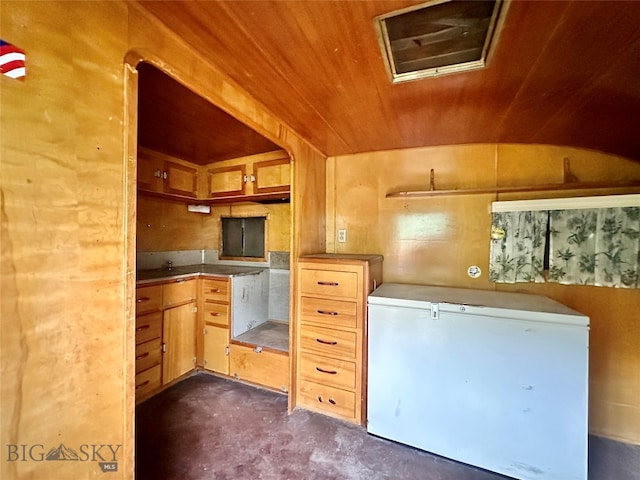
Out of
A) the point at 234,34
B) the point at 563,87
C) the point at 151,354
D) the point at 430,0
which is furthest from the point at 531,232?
the point at 151,354

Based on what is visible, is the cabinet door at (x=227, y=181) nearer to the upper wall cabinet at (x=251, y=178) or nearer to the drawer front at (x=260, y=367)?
the upper wall cabinet at (x=251, y=178)

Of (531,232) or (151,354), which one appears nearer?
(531,232)

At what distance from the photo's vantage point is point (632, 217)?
1.59 m

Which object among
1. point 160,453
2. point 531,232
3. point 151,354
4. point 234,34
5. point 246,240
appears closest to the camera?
point 234,34

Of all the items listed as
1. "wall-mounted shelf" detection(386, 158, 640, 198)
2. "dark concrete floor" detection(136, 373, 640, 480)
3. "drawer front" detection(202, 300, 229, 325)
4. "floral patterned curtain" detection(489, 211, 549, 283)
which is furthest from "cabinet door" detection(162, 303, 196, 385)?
"floral patterned curtain" detection(489, 211, 549, 283)

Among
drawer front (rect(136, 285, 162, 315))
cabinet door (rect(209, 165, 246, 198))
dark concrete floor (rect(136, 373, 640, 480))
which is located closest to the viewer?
dark concrete floor (rect(136, 373, 640, 480))

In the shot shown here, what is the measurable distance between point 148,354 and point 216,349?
54 cm

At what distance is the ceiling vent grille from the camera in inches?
34.8

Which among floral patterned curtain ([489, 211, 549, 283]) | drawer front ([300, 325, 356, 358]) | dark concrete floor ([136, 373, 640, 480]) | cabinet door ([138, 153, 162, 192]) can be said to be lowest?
dark concrete floor ([136, 373, 640, 480])

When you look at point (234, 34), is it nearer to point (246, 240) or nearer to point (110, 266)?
point (110, 266)

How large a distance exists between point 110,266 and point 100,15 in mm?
730

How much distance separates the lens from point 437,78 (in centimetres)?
124

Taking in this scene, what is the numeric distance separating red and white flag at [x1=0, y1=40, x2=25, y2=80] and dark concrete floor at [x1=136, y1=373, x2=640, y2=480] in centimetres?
188

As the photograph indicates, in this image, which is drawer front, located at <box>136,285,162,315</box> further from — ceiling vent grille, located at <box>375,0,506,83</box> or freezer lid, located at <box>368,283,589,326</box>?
ceiling vent grille, located at <box>375,0,506,83</box>
